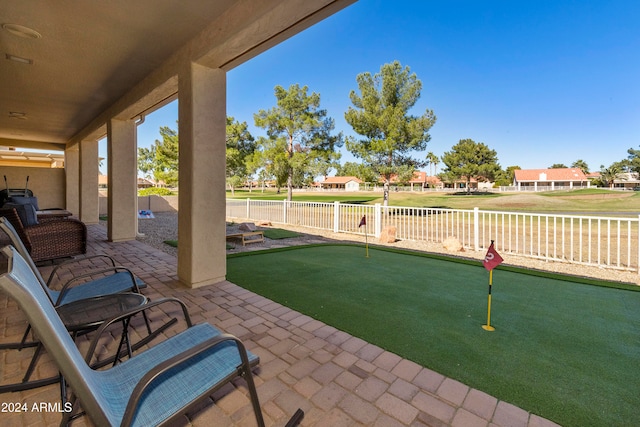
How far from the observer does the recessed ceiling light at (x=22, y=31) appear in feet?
10.6

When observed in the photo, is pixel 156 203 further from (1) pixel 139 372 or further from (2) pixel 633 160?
(2) pixel 633 160

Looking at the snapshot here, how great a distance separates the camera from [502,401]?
5.56 feet

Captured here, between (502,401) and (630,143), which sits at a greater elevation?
(630,143)

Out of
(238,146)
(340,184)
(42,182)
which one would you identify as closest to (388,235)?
(42,182)

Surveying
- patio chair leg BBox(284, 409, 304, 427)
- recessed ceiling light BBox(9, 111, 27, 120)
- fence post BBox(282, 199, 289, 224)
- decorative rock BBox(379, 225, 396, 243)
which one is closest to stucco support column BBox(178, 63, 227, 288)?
patio chair leg BBox(284, 409, 304, 427)

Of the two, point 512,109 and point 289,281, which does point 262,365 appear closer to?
point 289,281

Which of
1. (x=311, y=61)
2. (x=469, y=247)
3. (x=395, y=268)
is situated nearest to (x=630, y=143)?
(x=311, y=61)

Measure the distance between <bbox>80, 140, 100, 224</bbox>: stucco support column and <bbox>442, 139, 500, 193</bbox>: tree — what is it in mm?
39293

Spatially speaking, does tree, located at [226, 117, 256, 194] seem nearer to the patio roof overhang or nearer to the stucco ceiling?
the patio roof overhang

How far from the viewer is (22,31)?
3326 mm

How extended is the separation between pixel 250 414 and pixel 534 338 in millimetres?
2330

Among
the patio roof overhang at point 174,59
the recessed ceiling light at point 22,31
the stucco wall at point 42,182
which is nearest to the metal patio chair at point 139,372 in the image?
the patio roof overhang at point 174,59

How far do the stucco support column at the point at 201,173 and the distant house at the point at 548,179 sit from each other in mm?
53108

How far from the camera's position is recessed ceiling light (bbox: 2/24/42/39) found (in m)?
3.23
